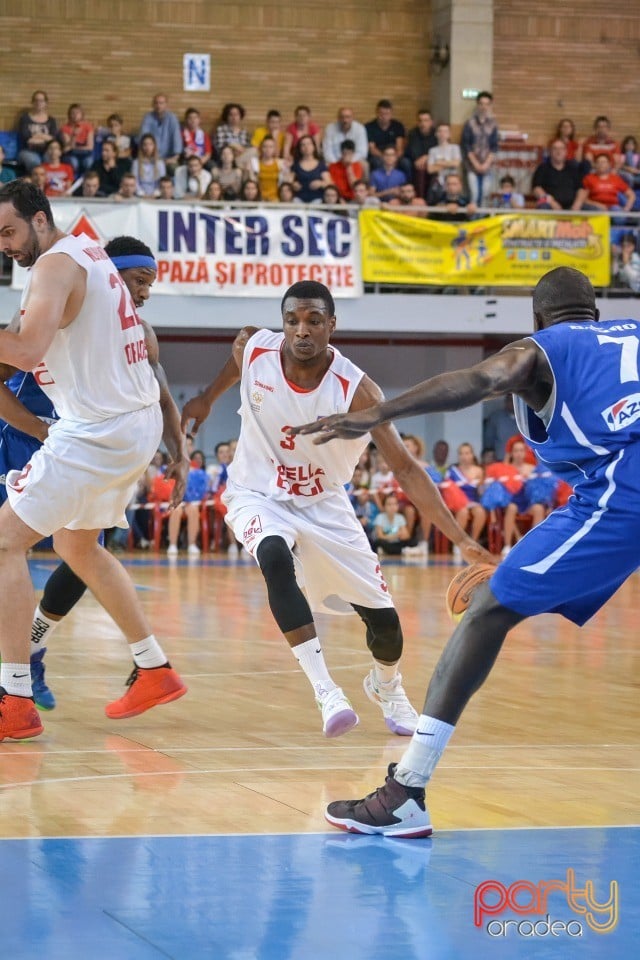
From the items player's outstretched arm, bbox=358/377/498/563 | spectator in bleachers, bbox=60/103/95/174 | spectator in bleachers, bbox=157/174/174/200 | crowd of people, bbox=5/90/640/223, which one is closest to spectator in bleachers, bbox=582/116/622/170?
crowd of people, bbox=5/90/640/223

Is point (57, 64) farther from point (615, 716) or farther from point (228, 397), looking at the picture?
point (615, 716)

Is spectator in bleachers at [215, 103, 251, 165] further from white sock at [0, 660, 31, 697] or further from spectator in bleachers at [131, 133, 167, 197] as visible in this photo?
white sock at [0, 660, 31, 697]

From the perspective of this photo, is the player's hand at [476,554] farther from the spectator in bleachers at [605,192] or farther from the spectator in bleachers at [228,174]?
the spectator in bleachers at [605,192]

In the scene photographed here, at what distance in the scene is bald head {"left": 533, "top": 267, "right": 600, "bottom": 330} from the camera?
451cm

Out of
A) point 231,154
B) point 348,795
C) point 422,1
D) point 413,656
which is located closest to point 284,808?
point 348,795

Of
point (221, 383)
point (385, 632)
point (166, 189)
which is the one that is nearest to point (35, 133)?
point (166, 189)

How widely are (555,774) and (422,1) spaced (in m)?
19.9

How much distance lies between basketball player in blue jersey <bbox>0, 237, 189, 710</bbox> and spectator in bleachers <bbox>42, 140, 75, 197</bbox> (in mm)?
12298

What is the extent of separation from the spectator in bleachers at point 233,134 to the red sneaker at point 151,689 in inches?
559

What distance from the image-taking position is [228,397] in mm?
22641

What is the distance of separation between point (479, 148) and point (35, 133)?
6.24 metres

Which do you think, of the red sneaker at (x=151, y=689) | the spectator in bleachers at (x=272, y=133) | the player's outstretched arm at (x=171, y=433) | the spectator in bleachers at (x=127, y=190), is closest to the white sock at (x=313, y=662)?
the red sneaker at (x=151, y=689)

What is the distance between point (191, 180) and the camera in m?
19.1

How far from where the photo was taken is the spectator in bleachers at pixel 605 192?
2066 cm
